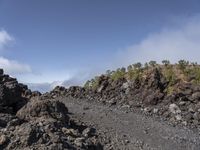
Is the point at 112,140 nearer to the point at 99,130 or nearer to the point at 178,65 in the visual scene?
the point at 99,130

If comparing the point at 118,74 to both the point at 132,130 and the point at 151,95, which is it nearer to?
the point at 151,95

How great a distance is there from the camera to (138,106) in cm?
2867

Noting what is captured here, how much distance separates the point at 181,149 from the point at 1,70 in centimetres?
1085

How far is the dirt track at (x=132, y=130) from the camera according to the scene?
2091 centimetres

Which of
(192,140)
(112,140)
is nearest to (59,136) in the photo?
(112,140)

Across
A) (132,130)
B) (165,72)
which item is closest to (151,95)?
(165,72)

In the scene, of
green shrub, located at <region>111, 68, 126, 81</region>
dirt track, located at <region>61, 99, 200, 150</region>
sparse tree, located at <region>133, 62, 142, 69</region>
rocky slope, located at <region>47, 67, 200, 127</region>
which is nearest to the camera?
dirt track, located at <region>61, 99, 200, 150</region>

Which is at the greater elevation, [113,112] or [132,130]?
[113,112]

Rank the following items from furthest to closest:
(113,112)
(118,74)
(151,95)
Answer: (118,74) < (151,95) < (113,112)

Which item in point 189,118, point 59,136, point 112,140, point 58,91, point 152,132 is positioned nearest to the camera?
point 59,136

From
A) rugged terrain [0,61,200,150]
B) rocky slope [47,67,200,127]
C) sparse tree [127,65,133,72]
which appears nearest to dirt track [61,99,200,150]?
rugged terrain [0,61,200,150]

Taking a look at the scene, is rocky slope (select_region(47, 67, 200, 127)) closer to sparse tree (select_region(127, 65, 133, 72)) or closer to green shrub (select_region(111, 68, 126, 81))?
green shrub (select_region(111, 68, 126, 81))

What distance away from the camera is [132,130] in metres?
22.6

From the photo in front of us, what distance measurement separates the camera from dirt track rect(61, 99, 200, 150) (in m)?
20.9
